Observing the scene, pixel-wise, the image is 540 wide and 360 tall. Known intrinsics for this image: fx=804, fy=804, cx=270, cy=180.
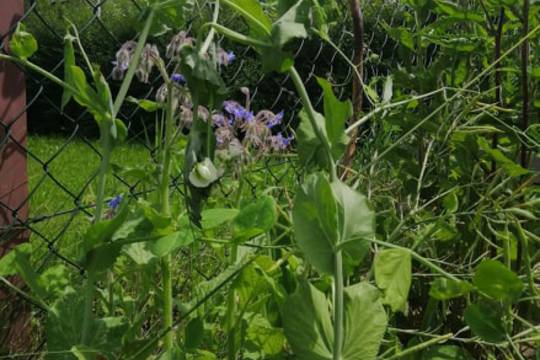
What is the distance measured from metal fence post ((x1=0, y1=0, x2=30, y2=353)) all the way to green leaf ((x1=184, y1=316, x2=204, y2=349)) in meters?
0.48

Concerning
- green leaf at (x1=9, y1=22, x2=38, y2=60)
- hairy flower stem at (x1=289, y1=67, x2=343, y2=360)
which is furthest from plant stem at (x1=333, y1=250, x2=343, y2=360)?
green leaf at (x1=9, y1=22, x2=38, y2=60)

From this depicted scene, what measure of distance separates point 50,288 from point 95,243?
0.16 meters

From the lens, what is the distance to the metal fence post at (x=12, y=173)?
118 cm

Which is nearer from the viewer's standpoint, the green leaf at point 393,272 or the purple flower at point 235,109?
the green leaf at point 393,272

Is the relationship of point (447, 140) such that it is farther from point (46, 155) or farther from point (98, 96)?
point (46, 155)

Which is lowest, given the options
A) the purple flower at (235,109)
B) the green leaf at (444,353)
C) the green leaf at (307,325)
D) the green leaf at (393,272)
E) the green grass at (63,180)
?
the green grass at (63,180)

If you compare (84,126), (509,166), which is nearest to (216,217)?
(509,166)

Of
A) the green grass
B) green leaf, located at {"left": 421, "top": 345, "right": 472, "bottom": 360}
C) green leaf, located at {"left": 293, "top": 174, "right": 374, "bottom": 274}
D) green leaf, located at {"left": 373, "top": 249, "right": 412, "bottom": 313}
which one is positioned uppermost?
green leaf, located at {"left": 293, "top": 174, "right": 374, "bottom": 274}

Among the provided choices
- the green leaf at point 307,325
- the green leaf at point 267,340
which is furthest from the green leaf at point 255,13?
the green leaf at point 267,340

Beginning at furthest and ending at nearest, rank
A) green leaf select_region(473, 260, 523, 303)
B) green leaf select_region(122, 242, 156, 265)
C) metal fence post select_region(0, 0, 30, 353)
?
metal fence post select_region(0, 0, 30, 353)
green leaf select_region(122, 242, 156, 265)
green leaf select_region(473, 260, 523, 303)

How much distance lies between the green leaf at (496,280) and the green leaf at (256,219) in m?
0.19

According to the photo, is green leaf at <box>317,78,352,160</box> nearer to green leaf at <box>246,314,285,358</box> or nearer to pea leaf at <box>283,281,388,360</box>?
pea leaf at <box>283,281,388,360</box>

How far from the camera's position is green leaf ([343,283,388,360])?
0.69m

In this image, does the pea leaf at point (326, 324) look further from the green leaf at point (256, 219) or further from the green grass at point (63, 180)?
the green grass at point (63, 180)
